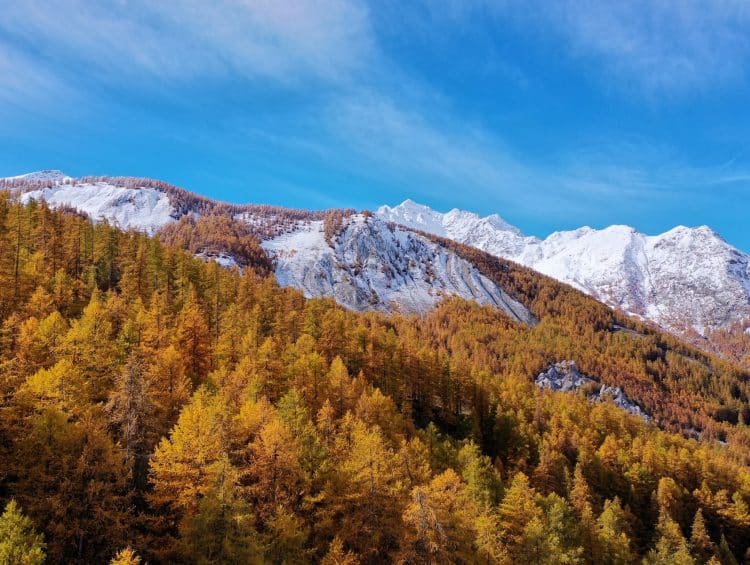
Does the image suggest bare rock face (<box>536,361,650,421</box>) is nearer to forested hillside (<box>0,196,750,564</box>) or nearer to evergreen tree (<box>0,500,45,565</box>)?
forested hillside (<box>0,196,750,564</box>)

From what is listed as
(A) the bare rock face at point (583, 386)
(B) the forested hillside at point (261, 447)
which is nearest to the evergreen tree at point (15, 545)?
(B) the forested hillside at point (261, 447)

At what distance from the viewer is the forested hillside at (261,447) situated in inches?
1136

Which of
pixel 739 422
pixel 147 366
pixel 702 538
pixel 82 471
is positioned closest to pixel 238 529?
pixel 82 471

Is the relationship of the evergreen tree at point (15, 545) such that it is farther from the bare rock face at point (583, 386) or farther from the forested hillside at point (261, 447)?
the bare rock face at point (583, 386)

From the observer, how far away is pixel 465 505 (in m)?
45.5

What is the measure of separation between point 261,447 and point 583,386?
186 metres

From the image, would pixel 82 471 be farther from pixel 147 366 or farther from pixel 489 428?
pixel 489 428

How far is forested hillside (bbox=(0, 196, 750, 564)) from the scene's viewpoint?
94.7 feet

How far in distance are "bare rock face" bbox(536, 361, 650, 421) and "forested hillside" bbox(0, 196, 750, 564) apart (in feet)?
319

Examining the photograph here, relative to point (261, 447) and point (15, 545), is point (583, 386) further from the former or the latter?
point (15, 545)

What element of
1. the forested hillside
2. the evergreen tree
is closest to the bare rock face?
the forested hillside

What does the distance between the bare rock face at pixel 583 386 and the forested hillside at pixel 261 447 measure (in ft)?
319

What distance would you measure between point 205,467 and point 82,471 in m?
7.07

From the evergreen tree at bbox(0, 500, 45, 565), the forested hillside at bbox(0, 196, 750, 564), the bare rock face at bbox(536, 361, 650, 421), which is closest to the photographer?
the evergreen tree at bbox(0, 500, 45, 565)
